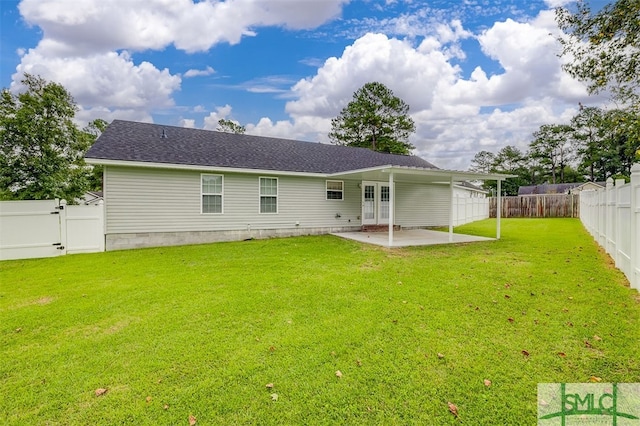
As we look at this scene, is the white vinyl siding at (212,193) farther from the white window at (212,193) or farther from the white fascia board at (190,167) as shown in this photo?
the white fascia board at (190,167)

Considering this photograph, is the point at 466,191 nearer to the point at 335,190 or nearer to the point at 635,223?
the point at 335,190

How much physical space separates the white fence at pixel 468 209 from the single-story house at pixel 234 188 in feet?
10.9

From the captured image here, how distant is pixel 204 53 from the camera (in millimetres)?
15344

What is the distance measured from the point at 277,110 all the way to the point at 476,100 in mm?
14252

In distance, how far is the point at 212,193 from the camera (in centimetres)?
1115

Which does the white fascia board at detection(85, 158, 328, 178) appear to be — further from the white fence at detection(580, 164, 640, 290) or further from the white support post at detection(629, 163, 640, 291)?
the white support post at detection(629, 163, 640, 291)

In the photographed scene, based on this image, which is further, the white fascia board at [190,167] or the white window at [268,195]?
the white window at [268,195]

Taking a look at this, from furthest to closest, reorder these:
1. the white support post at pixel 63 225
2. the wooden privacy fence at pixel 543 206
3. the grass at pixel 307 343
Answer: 1. the wooden privacy fence at pixel 543 206
2. the white support post at pixel 63 225
3. the grass at pixel 307 343

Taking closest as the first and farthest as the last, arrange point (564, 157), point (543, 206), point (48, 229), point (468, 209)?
point (48, 229) < point (468, 209) < point (543, 206) < point (564, 157)

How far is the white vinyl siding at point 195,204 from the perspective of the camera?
9742 mm

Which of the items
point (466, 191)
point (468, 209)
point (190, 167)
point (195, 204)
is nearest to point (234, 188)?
point (195, 204)

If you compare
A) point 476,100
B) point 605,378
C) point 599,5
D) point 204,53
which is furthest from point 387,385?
point 476,100

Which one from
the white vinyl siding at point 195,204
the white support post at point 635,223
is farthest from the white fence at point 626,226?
the white vinyl siding at point 195,204

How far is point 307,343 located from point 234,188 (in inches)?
353
